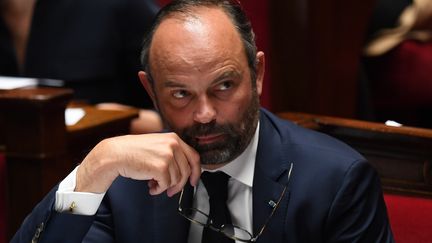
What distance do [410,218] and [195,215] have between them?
346 mm

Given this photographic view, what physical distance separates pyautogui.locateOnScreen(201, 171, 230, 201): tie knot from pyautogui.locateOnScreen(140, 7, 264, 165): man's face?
0.06m

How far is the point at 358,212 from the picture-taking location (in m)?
1.24

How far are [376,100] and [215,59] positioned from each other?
1216mm

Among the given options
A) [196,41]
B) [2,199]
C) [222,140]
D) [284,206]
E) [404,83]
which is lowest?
[2,199]

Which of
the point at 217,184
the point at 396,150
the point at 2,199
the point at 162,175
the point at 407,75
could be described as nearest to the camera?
the point at 162,175

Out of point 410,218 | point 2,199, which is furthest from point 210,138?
point 2,199

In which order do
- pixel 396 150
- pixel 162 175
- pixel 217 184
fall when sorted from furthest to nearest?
pixel 396 150 < pixel 217 184 < pixel 162 175

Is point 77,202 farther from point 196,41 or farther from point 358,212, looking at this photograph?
point 358,212

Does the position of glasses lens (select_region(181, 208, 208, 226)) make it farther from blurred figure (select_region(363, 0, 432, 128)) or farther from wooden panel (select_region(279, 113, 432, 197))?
blurred figure (select_region(363, 0, 432, 128))

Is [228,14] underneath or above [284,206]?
above

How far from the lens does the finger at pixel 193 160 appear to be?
4.01 feet

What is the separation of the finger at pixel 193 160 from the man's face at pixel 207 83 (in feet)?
0.07

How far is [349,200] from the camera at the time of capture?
1.25m

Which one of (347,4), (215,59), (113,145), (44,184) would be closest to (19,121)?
(44,184)
